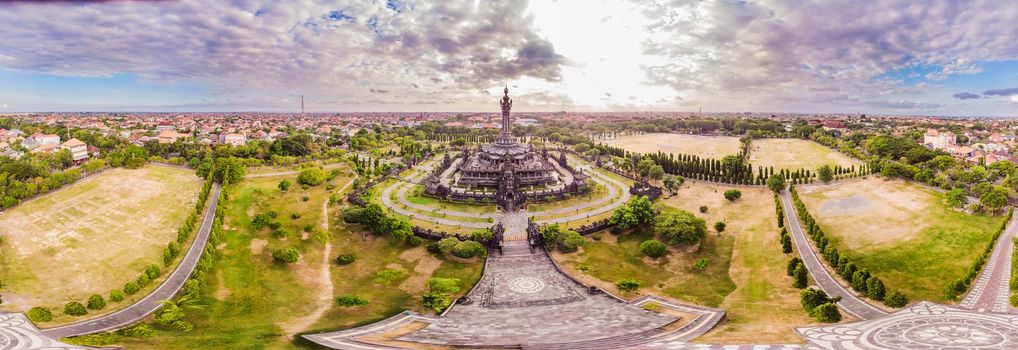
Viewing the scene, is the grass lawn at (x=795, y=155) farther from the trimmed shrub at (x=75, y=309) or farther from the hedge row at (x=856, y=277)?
the trimmed shrub at (x=75, y=309)

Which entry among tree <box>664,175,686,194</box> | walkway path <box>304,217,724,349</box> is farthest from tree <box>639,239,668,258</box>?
tree <box>664,175,686,194</box>

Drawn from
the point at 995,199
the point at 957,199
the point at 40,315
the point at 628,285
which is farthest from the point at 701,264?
the point at 40,315

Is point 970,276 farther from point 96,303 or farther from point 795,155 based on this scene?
point 795,155

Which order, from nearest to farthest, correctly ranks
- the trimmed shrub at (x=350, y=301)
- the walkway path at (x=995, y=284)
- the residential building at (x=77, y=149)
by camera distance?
1. the walkway path at (x=995, y=284)
2. the trimmed shrub at (x=350, y=301)
3. the residential building at (x=77, y=149)

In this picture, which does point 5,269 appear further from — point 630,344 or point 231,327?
point 630,344

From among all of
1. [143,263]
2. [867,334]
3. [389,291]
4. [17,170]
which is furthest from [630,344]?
[17,170]

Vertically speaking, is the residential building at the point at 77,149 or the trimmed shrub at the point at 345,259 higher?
the residential building at the point at 77,149

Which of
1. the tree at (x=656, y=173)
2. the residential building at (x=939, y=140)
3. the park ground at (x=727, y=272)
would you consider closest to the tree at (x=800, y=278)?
the park ground at (x=727, y=272)
